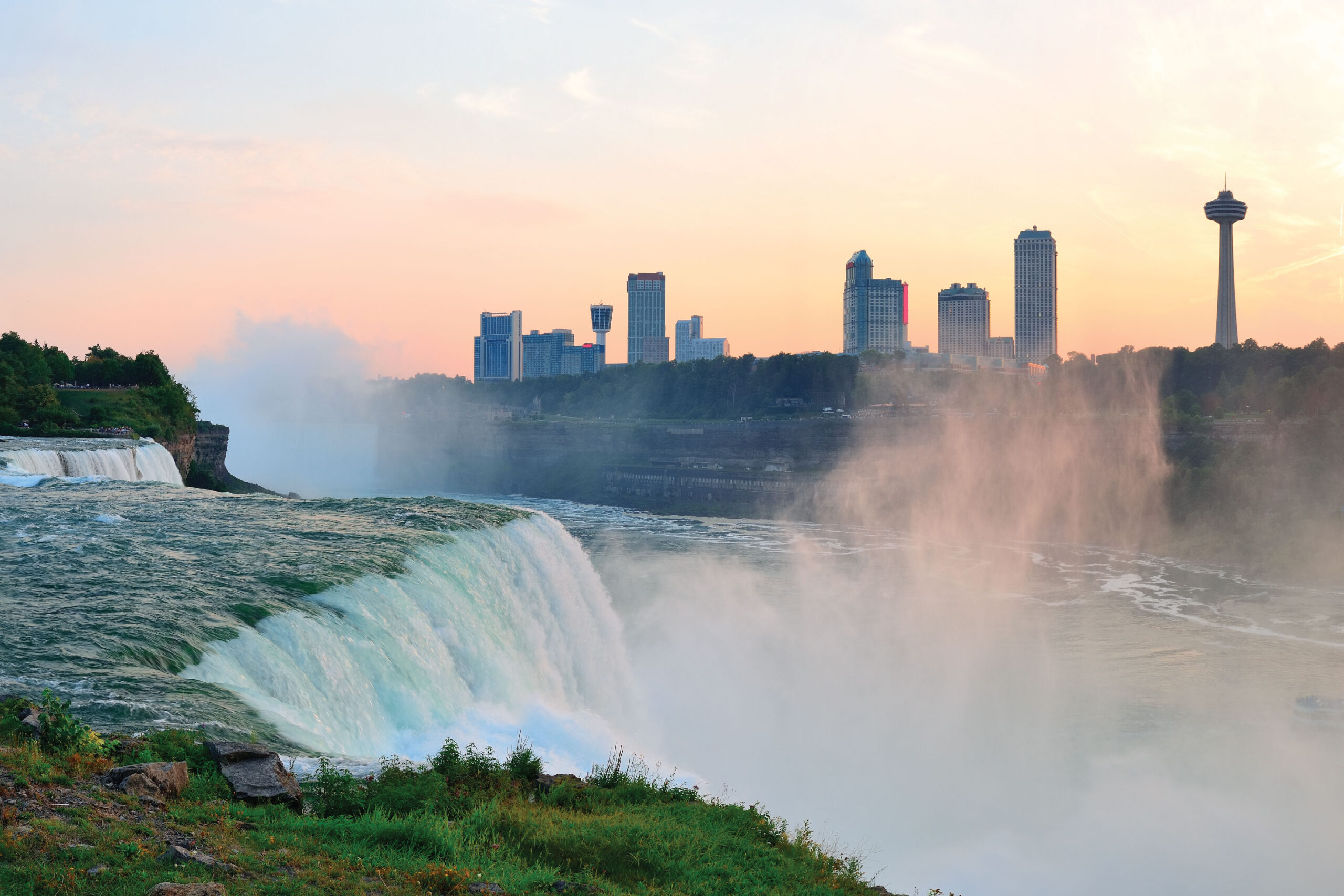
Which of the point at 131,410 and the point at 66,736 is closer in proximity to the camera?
the point at 66,736

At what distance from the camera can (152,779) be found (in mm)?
9133

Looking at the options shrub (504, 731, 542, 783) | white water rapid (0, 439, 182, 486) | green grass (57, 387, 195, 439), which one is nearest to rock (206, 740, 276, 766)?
shrub (504, 731, 542, 783)

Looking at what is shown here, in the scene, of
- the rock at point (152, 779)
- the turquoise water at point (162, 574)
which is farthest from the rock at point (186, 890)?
the turquoise water at point (162, 574)

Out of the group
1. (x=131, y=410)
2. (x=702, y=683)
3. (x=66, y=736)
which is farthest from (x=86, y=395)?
(x=66, y=736)

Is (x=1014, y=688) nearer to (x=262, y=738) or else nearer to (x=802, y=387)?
(x=262, y=738)

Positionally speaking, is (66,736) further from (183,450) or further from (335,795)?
(183,450)

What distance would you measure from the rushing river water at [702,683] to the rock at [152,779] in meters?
2.19

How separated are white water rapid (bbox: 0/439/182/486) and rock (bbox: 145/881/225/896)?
30.0 metres

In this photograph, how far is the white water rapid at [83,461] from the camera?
33281 millimetres

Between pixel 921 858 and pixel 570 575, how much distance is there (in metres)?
12.8

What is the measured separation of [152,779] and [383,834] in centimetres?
231

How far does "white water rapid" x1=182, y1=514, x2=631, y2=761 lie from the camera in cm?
1421

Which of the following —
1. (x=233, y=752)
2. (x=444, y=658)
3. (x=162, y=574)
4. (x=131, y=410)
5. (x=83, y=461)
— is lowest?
(x=444, y=658)

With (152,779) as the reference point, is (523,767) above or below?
below
